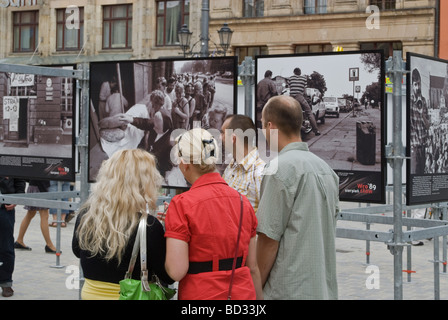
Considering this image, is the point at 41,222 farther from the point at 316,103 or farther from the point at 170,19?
the point at 170,19

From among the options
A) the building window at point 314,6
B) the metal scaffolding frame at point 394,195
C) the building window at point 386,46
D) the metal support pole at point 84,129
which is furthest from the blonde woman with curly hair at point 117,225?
the building window at point 314,6

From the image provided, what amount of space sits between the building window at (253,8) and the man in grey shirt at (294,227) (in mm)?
30461

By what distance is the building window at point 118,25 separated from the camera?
36.3 metres

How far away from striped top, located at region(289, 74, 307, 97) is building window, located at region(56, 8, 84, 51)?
32.6 metres

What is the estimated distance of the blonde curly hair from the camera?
11.8 ft

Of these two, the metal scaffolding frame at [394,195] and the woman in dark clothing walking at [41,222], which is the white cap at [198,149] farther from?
the woman in dark clothing walking at [41,222]

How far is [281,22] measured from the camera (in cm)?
3266

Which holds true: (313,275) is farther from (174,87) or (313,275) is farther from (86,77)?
(86,77)

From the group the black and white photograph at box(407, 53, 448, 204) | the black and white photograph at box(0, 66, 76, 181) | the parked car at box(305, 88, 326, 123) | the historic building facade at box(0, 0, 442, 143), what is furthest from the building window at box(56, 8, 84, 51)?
the black and white photograph at box(407, 53, 448, 204)

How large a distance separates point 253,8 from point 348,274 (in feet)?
82.6

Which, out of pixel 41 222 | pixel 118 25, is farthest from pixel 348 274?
pixel 118 25

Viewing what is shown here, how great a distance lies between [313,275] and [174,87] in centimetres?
293

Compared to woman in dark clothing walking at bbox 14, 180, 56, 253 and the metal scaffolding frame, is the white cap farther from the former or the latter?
woman in dark clothing walking at bbox 14, 180, 56, 253

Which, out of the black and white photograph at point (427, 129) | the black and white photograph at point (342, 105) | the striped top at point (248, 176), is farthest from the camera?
the black and white photograph at point (342, 105)
